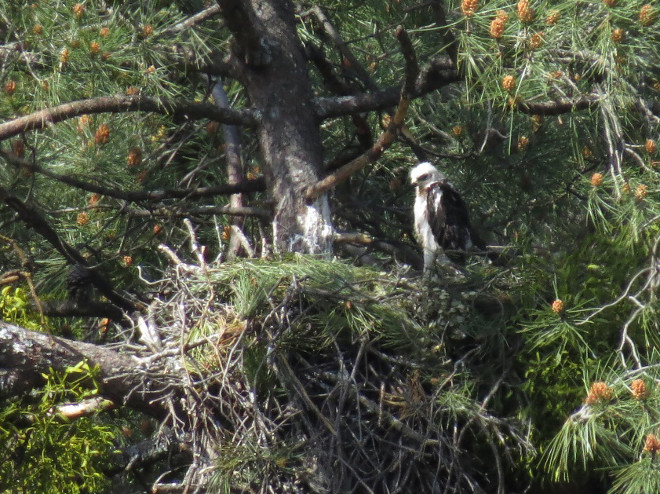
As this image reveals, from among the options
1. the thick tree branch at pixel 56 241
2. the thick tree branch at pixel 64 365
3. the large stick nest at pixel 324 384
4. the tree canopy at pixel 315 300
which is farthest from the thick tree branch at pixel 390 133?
the thick tree branch at pixel 64 365

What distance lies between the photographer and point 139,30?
449 cm

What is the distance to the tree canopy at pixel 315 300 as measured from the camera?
3.77 m

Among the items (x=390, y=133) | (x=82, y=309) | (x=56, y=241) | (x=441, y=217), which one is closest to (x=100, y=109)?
(x=56, y=241)

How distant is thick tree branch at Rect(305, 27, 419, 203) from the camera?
12.7 feet

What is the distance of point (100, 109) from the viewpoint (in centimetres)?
422

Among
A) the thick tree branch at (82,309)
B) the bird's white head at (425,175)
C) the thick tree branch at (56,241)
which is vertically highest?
the thick tree branch at (56,241)

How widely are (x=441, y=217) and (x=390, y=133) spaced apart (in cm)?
165

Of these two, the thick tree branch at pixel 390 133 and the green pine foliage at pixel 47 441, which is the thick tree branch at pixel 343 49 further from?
the green pine foliage at pixel 47 441

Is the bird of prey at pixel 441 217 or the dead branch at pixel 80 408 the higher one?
the dead branch at pixel 80 408

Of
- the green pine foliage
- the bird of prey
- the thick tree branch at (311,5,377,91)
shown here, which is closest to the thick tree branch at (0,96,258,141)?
the green pine foliage

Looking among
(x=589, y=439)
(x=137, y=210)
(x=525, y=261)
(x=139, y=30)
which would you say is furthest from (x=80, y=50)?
(x=589, y=439)

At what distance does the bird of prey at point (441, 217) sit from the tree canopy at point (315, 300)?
0.51 metres

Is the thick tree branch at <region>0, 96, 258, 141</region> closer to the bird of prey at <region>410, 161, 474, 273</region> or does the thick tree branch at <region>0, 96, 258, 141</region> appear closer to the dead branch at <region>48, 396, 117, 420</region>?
the dead branch at <region>48, 396, 117, 420</region>

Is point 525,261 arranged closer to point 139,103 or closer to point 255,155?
point 139,103
